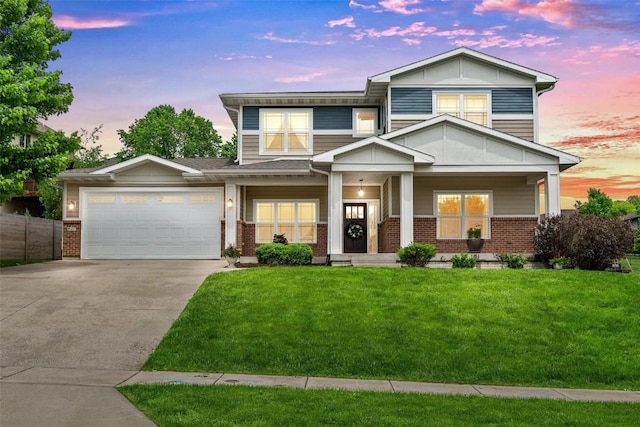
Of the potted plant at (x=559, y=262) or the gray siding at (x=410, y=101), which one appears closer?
the potted plant at (x=559, y=262)

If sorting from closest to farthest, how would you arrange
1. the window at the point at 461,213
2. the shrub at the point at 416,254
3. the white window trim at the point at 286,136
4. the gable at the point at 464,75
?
1. the shrub at the point at 416,254
2. the window at the point at 461,213
3. the gable at the point at 464,75
4. the white window trim at the point at 286,136

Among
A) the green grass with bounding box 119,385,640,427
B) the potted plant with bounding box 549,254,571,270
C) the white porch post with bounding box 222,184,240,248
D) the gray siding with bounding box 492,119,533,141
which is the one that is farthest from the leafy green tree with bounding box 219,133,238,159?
the green grass with bounding box 119,385,640,427

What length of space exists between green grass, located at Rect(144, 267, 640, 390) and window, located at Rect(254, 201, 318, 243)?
6.90 m

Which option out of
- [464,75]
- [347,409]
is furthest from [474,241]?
[347,409]

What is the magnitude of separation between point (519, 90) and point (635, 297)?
33.5ft

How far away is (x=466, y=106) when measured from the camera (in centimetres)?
2122

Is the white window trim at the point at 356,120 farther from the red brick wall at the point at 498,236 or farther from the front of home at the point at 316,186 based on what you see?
the red brick wall at the point at 498,236

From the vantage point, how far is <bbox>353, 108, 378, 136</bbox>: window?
72.5 feet

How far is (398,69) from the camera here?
20.7 m

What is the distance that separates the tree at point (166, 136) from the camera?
42719 millimetres

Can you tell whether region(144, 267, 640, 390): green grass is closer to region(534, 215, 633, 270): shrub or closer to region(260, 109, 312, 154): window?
region(534, 215, 633, 270): shrub

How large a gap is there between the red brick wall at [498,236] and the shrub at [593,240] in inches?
130

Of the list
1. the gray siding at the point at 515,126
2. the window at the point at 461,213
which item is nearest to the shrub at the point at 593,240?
the window at the point at 461,213

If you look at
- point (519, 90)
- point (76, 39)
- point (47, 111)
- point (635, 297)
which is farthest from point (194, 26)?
point (635, 297)
